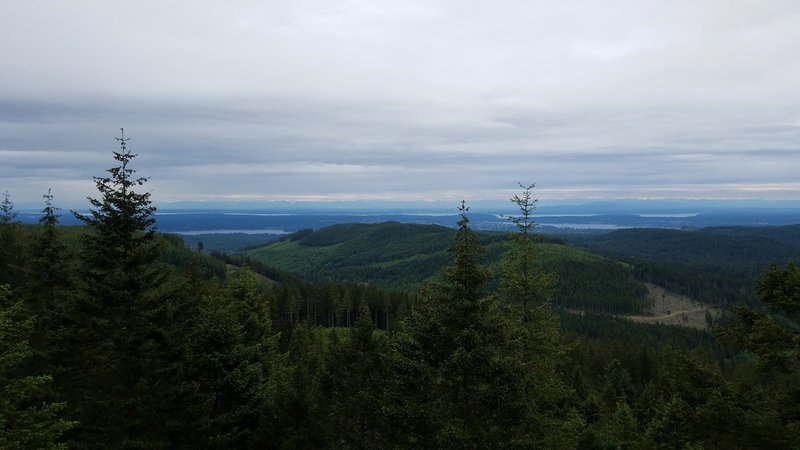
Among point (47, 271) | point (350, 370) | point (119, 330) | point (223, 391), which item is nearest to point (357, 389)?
point (350, 370)

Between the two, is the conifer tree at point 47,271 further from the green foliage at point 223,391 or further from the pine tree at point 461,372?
the pine tree at point 461,372

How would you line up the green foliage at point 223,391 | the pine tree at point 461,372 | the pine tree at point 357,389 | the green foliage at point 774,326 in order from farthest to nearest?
1. the green foliage at point 223,391
2. the pine tree at point 357,389
3. the green foliage at point 774,326
4. the pine tree at point 461,372

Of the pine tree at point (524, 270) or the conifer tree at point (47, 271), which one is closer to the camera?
the pine tree at point (524, 270)

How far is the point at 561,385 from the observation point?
22.6 m

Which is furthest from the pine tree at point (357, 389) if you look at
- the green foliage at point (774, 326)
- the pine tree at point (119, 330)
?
the green foliage at point (774, 326)

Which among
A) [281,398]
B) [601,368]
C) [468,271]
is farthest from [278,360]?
[601,368]

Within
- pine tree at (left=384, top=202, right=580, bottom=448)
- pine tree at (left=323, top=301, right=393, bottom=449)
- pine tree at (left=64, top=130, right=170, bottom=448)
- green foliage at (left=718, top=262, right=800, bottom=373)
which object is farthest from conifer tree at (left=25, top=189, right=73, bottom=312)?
green foliage at (left=718, top=262, right=800, bottom=373)

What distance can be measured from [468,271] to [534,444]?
5.81 meters

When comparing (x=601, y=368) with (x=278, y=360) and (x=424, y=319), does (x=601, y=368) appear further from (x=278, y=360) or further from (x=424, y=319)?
(x=424, y=319)

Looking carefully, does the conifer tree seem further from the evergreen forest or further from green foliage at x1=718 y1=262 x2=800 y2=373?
green foliage at x1=718 y1=262 x2=800 y2=373

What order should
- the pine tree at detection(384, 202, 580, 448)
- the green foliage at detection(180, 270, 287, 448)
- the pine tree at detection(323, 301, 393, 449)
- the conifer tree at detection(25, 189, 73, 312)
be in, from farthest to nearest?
the conifer tree at detection(25, 189, 73, 312) < the green foliage at detection(180, 270, 287, 448) < the pine tree at detection(323, 301, 393, 449) < the pine tree at detection(384, 202, 580, 448)

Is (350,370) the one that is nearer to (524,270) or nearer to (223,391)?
Answer: (223,391)

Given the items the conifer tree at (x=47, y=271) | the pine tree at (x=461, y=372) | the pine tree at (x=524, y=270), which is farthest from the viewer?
the conifer tree at (x=47, y=271)

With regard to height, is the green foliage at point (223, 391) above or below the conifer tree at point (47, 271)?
below
